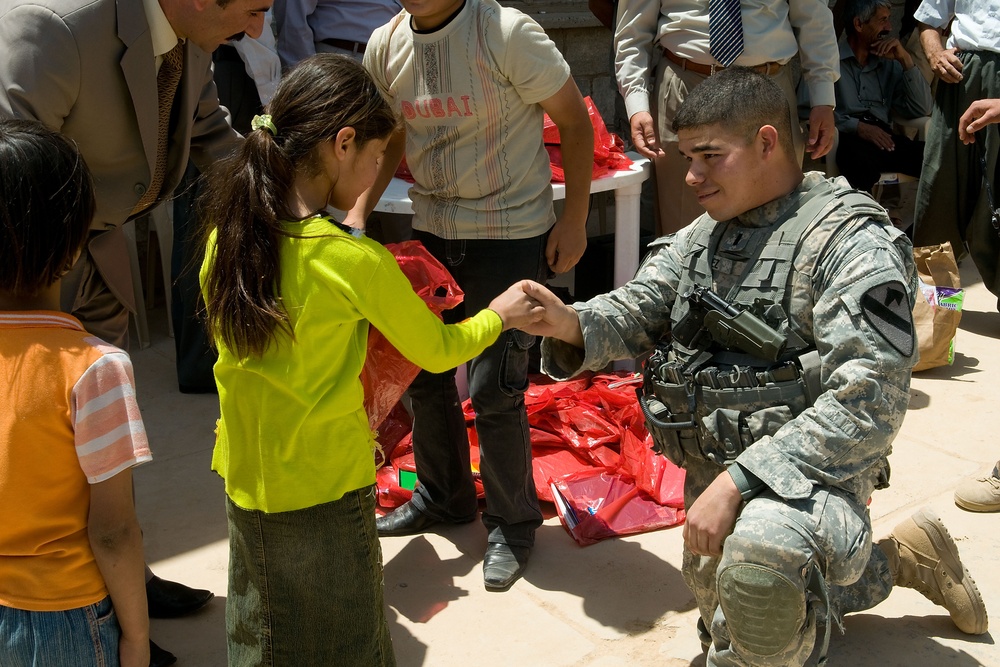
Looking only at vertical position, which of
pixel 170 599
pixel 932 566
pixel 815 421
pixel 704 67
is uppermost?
pixel 704 67

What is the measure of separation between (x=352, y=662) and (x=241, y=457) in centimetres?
54

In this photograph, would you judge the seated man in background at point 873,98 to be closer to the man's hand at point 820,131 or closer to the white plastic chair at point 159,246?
the man's hand at point 820,131

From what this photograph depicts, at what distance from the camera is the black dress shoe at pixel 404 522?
3662 mm

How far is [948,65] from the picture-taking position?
530 cm

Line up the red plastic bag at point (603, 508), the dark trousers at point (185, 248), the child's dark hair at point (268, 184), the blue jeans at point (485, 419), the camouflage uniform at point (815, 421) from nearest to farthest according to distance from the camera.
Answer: the child's dark hair at point (268, 184) → the camouflage uniform at point (815, 421) → the blue jeans at point (485, 419) → the red plastic bag at point (603, 508) → the dark trousers at point (185, 248)

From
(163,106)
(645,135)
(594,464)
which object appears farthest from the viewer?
(645,135)

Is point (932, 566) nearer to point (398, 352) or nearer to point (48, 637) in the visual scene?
point (398, 352)

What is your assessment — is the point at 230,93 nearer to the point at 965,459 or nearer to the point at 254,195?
the point at 254,195

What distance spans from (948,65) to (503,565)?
372 cm

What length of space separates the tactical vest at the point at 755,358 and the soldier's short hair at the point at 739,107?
0.22 metres

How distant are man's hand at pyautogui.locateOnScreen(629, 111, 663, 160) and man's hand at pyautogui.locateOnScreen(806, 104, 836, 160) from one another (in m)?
0.65

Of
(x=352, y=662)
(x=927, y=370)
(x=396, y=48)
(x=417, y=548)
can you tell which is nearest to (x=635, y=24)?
(x=396, y=48)

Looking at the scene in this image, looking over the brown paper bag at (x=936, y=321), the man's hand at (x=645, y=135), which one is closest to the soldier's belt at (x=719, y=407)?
the man's hand at (x=645, y=135)

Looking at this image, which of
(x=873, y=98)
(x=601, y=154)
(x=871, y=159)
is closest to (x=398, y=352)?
(x=601, y=154)
